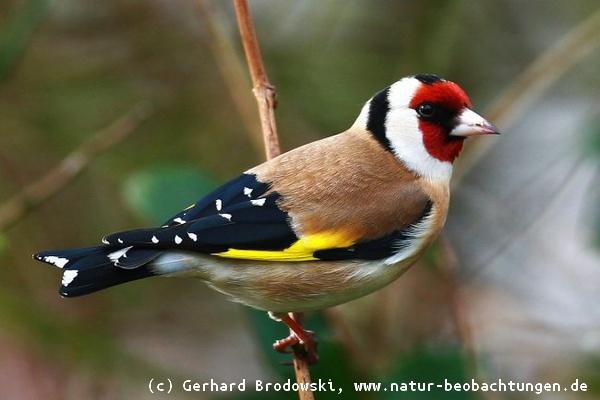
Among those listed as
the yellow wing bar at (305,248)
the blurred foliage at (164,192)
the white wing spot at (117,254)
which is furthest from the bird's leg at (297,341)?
the white wing spot at (117,254)

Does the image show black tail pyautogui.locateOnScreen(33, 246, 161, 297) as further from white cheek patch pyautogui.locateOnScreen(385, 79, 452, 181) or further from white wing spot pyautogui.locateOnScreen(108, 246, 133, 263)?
white cheek patch pyautogui.locateOnScreen(385, 79, 452, 181)

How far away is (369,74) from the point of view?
3971 mm

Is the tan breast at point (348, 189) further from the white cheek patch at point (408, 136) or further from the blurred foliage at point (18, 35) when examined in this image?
the blurred foliage at point (18, 35)

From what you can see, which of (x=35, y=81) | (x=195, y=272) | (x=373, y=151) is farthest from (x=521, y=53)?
(x=195, y=272)

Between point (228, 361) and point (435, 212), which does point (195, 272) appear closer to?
point (435, 212)

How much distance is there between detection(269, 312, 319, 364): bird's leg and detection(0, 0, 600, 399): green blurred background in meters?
0.70

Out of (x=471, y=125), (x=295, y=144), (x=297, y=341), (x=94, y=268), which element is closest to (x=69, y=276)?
(x=94, y=268)

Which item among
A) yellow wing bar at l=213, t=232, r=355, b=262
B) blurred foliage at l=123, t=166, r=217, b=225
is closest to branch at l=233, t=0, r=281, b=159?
blurred foliage at l=123, t=166, r=217, b=225

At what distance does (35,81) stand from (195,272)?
1854mm

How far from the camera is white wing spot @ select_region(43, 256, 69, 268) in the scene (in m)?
2.20

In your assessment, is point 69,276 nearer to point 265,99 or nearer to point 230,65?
point 265,99

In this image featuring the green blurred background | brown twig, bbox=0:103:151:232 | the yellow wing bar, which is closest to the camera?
the yellow wing bar

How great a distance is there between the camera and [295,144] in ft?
12.8

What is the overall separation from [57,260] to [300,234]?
0.60 metres
